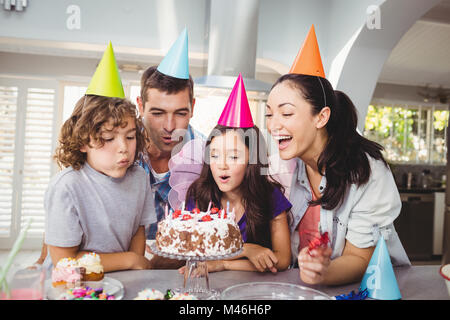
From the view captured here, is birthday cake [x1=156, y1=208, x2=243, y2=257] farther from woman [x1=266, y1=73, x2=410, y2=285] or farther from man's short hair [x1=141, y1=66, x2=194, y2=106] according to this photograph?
man's short hair [x1=141, y1=66, x2=194, y2=106]

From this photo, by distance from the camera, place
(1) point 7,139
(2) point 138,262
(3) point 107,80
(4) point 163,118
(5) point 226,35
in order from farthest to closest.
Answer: (1) point 7,139 < (5) point 226,35 < (4) point 163,118 < (3) point 107,80 < (2) point 138,262

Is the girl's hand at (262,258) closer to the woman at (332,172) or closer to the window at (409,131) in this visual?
the woman at (332,172)

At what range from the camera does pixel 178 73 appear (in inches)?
59.8

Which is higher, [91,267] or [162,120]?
[162,120]

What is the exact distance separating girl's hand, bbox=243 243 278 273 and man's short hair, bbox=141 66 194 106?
0.70m

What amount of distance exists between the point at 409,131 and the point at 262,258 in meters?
4.85

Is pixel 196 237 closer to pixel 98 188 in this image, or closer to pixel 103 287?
pixel 103 287

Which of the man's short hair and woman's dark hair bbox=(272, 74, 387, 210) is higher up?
the man's short hair

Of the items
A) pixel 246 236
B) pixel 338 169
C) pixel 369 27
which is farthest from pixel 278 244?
pixel 369 27

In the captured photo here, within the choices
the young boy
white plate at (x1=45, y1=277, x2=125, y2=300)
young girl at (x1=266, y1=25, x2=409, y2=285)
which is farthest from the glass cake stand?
young girl at (x1=266, y1=25, x2=409, y2=285)

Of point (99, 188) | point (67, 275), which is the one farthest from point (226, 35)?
point (67, 275)

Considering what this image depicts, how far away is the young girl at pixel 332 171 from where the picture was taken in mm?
1362

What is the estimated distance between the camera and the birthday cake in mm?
1021

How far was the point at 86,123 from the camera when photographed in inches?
50.8
